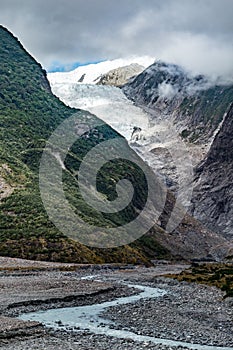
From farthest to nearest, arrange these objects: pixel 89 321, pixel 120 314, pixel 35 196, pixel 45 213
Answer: pixel 35 196 → pixel 45 213 → pixel 120 314 → pixel 89 321

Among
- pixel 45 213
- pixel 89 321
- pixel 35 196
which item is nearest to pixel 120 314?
pixel 89 321

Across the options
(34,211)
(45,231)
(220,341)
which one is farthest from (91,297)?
(34,211)

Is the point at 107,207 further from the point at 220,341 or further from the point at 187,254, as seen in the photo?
the point at 220,341

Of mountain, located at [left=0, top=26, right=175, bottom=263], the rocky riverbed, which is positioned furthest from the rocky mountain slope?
the rocky riverbed

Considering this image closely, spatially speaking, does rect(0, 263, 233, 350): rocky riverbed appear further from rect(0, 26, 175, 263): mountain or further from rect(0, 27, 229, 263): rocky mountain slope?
rect(0, 27, 229, 263): rocky mountain slope

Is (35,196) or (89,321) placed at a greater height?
(35,196)

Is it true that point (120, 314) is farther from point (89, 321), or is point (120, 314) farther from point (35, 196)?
point (35, 196)

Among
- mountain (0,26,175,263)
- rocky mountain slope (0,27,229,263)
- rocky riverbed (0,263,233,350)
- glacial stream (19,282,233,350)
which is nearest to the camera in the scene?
rocky riverbed (0,263,233,350)

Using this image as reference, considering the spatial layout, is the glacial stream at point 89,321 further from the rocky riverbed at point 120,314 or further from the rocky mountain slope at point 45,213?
the rocky mountain slope at point 45,213
